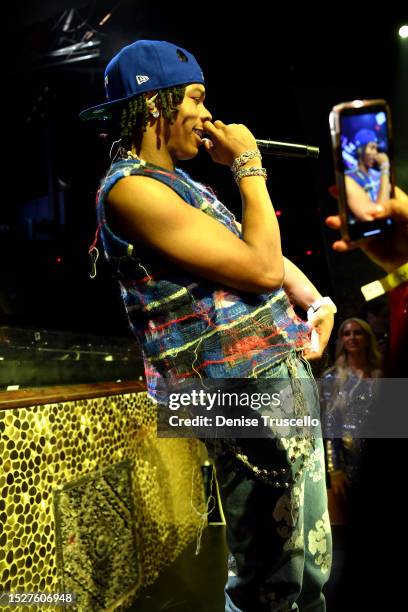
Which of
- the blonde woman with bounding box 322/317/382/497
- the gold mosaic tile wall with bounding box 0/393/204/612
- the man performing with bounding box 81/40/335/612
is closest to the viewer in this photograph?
the blonde woman with bounding box 322/317/382/497

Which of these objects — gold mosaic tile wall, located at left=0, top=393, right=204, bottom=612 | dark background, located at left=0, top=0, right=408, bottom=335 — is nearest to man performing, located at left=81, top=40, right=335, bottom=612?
dark background, located at left=0, top=0, right=408, bottom=335

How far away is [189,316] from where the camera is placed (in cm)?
97

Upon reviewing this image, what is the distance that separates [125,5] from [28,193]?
6.93 feet

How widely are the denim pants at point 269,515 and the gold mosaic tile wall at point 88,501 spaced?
0.67 meters

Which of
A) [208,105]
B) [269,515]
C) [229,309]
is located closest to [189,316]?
[229,309]

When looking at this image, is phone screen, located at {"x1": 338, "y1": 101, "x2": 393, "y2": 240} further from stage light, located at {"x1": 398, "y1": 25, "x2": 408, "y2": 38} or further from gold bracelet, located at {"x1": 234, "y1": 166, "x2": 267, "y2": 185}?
stage light, located at {"x1": 398, "y1": 25, "x2": 408, "y2": 38}

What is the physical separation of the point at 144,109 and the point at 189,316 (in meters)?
0.45

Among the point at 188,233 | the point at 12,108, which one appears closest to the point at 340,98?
the point at 188,233

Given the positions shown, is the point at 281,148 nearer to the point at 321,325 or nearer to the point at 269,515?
the point at 321,325

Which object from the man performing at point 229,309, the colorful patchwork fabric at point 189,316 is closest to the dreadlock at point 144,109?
the man performing at point 229,309

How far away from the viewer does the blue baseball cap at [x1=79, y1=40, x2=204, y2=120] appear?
1.04 m

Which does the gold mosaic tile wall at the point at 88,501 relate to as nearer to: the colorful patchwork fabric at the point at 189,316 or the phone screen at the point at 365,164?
the colorful patchwork fabric at the point at 189,316

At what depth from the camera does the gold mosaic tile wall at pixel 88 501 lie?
4.62 feet

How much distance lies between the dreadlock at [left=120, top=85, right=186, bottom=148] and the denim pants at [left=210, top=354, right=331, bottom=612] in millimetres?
572
